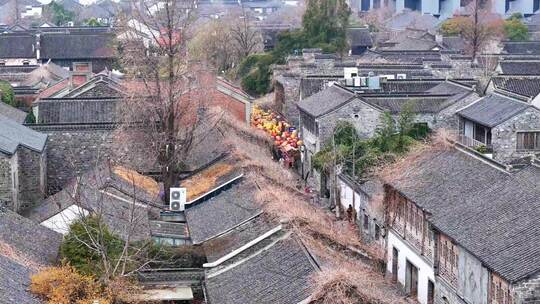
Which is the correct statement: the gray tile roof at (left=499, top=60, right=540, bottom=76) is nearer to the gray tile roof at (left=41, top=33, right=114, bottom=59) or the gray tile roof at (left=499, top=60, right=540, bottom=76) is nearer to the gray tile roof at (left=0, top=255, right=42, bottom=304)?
the gray tile roof at (left=41, top=33, right=114, bottom=59)

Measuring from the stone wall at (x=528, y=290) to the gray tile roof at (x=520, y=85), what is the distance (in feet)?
65.6

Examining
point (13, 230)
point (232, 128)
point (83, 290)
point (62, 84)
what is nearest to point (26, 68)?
point (62, 84)

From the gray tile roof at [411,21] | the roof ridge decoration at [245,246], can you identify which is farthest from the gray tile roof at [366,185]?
the gray tile roof at [411,21]

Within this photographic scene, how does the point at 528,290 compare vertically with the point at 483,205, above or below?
below

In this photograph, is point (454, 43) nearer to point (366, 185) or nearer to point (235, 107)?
point (235, 107)

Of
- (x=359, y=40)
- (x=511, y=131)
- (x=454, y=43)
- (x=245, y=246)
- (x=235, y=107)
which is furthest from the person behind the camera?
(x=359, y=40)

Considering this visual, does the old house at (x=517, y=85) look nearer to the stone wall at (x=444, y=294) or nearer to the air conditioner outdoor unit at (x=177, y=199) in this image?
the air conditioner outdoor unit at (x=177, y=199)

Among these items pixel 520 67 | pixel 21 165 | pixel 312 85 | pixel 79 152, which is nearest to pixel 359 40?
pixel 520 67

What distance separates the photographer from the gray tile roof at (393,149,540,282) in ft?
52.5

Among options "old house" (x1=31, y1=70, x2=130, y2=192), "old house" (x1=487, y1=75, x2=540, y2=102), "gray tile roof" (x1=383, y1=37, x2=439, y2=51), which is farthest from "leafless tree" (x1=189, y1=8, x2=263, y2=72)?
"old house" (x1=487, y1=75, x2=540, y2=102)

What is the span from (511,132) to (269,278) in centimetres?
1332

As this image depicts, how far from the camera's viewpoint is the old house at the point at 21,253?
599 inches

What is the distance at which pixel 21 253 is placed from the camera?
1892 centimetres

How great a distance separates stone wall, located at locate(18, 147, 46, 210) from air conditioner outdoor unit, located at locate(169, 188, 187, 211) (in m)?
3.83
